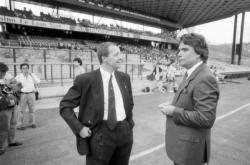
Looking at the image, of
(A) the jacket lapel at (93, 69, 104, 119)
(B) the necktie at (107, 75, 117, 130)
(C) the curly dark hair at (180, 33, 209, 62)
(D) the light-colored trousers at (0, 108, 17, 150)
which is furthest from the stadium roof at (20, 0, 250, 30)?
(C) the curly dark hair at (180, 33, 209, 62)

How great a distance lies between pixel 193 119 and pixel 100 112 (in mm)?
869

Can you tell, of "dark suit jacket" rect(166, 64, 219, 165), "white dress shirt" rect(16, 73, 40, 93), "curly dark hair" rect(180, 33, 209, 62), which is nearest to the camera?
"dark suit jacket" rect(166, 64, 219, 165)

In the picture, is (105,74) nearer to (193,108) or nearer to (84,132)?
(84,132)

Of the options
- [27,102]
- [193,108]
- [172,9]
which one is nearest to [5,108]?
[27,102]

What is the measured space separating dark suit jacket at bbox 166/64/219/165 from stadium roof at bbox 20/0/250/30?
26732 millimetres

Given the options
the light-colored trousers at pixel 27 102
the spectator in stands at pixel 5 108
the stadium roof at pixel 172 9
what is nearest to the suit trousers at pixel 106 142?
the spectator in stands at pixel 5 108

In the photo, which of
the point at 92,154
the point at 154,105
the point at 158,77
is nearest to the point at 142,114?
the point at 154,105

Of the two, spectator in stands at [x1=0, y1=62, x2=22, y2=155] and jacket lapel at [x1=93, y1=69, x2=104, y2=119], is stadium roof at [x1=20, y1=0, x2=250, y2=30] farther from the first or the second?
jacket lapel at [x1=93, y1=69, x2=104, y2=119]

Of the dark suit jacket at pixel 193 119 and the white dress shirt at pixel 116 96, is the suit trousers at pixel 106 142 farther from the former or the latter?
the dark suit jacket at pixel 193 119

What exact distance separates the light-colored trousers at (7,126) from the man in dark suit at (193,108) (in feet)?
9.37

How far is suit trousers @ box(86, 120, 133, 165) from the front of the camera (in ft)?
5.34

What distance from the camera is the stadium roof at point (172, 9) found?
97.2 feet

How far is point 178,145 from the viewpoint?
1.58 m

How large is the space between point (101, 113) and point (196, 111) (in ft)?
2.93
